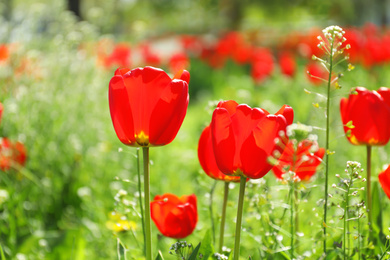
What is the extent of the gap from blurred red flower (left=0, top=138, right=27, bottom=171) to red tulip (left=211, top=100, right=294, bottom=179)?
60.1 inches

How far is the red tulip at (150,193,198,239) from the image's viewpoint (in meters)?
1.26

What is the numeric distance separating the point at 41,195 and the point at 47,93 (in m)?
0.72

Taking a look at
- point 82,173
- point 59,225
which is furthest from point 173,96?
point 82,173

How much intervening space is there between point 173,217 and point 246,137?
358mm

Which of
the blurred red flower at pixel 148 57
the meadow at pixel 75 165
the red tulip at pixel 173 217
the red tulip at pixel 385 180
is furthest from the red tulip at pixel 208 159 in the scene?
the blurred red flower at pixel 148 57

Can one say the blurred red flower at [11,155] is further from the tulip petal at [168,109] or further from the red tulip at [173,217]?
the tulip petal at [168,109]

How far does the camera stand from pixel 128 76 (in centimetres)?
104

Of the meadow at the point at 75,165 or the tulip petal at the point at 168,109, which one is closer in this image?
the tulip petal at the point at 168,109

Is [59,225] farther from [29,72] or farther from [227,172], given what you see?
[227,172]

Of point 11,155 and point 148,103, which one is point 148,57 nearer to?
point 11,155

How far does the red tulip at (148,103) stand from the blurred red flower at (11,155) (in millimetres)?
1392

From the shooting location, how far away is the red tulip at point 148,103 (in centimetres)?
104

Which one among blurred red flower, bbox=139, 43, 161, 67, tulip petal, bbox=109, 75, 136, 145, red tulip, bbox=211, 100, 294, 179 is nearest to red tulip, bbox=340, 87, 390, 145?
red tulip, bbox=211, 100, 294, 179

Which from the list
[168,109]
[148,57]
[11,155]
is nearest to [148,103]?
[168,109]
